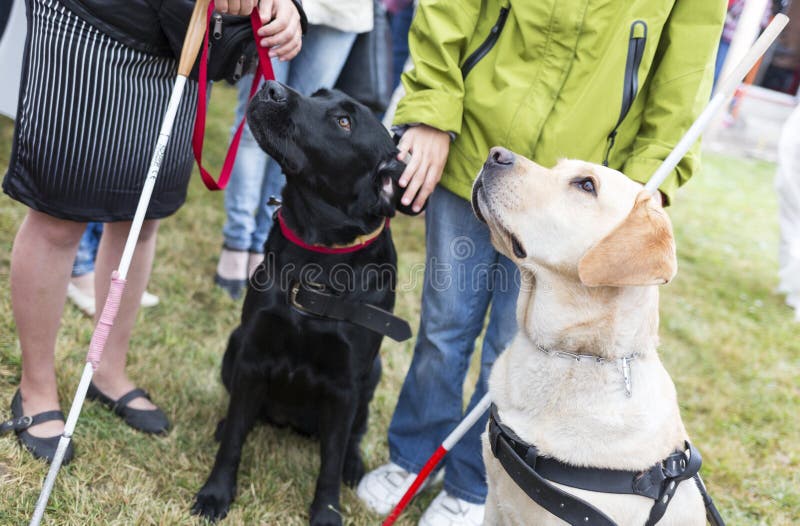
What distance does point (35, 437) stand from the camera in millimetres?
2453

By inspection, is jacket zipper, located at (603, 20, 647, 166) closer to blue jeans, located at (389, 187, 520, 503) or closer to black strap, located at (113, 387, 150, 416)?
blue jeans, located at (389, 187, 520, 503)

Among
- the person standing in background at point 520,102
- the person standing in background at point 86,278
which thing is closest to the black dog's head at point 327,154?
the person standing in background at point 520,102

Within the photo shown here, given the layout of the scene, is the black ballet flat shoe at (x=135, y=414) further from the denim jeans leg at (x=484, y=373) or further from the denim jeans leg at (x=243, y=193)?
the denim jeans leg at (x=243, y=193)

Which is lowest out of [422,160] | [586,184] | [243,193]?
[243,193]

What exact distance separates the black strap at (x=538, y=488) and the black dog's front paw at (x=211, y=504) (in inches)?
43.2

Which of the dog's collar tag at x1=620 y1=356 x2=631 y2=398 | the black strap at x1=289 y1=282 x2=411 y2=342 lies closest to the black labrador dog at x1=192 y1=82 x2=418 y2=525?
the black strap at x1=289 y1=282 x2=411 y2=342

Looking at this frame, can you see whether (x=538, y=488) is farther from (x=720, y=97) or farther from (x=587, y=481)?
(x=720, y=97)

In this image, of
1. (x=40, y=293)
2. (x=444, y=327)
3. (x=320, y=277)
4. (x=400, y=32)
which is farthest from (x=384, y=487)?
(x=400, y=32)

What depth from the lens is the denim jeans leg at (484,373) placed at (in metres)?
2.52

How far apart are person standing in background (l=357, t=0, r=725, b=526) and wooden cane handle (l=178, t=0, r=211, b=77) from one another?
27.7 inches

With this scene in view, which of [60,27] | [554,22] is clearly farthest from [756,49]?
[60,27]

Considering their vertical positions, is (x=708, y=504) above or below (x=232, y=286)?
above

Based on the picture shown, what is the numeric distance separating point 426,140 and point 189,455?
158 cm

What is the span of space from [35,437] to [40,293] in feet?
1.76
